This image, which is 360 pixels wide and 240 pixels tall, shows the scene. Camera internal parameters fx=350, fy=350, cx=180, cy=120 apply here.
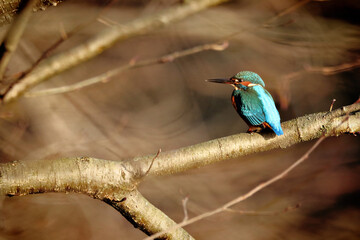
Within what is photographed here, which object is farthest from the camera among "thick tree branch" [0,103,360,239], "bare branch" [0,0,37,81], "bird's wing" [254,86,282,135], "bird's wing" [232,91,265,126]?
"bird's wing" [232,91,265,126]

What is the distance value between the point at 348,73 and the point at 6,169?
4.53m

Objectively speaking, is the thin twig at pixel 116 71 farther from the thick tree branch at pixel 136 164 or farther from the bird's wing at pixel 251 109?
the bird's wing at pixel 251 109

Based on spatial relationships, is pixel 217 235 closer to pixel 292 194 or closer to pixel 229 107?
pixel 292 194

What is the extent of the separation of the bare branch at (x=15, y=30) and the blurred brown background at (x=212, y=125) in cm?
274

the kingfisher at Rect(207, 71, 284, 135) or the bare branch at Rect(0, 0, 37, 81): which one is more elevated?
the bare branch at Rect(0, 0, 37, 81)

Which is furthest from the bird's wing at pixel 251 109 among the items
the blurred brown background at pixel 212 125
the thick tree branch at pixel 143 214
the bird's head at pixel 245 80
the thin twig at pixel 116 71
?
the blurred brown background at pixel 212 125

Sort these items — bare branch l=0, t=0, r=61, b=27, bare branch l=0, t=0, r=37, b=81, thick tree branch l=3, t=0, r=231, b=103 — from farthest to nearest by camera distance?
bare branch l=0, t=0, r=61, b=27 < thick tree branch l=3, t=0, r=231, b=103 < bare branch l=0, t=0, r=37, b=81

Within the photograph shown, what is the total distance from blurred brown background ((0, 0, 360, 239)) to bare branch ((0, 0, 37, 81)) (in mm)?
2742

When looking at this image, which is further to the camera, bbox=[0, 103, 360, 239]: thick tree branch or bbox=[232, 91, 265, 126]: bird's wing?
bbox=[232, 91, 265, 126]: bird's wing

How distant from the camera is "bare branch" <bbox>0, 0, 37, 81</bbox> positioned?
32.2 inches

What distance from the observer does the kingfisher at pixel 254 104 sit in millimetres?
1773

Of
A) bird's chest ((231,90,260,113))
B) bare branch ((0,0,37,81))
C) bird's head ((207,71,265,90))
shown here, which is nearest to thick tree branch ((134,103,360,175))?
bird's chest ((231,90,260,113))

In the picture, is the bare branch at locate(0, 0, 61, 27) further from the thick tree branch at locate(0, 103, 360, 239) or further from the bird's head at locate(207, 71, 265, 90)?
the bird's head at locate(207, 71, 265, 90)

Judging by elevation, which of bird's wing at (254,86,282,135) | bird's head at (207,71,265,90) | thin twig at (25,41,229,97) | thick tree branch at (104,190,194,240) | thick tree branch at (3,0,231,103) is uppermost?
thick tree branch at (3,0,231,103)
